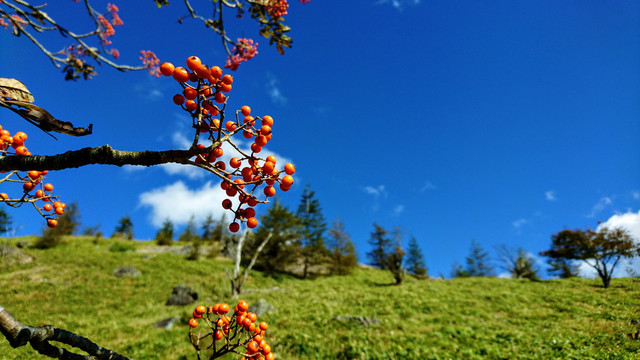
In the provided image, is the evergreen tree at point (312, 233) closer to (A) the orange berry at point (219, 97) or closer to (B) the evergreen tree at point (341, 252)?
(B) the evergreen tree at point (341, 252)

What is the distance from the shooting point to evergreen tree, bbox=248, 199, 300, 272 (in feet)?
96.7

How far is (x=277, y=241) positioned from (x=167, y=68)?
3005 centimetres

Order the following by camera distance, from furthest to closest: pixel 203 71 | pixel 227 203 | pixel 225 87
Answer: pixel 227 203, pixel 225 87, pixel 203 71

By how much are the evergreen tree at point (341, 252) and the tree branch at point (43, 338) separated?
32.3 metres

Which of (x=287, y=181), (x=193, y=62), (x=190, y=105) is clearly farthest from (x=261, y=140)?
(x=193, y=62)

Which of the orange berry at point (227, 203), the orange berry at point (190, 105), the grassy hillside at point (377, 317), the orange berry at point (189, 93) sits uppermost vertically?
the orange berry at point (189, 93)

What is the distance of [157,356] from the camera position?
6.97 meters

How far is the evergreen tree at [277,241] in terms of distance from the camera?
29469mm

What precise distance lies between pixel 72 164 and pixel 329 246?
38.7 meters

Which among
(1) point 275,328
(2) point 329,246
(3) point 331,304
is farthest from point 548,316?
(2) point 329,246

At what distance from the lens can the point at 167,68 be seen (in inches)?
54.2

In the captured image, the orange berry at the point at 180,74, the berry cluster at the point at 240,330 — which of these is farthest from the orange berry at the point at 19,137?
the berry cluster at the point at 240,330

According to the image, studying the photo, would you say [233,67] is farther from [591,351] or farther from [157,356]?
[591,351]

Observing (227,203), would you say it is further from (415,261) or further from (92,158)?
(415,261)
